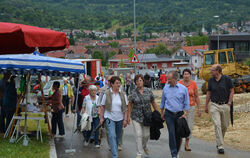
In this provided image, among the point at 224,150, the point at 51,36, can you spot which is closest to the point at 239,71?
the point at 224,150

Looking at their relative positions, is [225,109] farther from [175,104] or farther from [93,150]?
[93,150]

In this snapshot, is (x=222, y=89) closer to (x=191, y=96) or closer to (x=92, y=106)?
(x=191, y=96)

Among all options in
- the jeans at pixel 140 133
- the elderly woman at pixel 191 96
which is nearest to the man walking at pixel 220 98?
the elderly woman at pixel 191 96

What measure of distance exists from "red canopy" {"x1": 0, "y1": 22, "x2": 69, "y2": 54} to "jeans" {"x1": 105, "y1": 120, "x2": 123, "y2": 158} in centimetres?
198

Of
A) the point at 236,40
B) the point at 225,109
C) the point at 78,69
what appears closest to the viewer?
the point at 225,109

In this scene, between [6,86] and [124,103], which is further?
[6,86]

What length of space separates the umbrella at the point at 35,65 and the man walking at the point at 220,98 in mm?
3474

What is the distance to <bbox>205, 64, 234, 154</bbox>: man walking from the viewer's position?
366 inches

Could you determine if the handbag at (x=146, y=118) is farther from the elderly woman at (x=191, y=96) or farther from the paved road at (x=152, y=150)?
the elderly woman at (x=191, y=96)

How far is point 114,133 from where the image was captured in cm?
871

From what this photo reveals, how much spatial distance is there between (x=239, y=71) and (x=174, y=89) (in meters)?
18.8

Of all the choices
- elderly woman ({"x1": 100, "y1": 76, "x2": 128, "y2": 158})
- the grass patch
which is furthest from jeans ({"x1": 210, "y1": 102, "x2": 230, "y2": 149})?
the grass patch

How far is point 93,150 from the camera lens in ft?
33.7

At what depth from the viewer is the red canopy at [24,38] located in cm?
763
